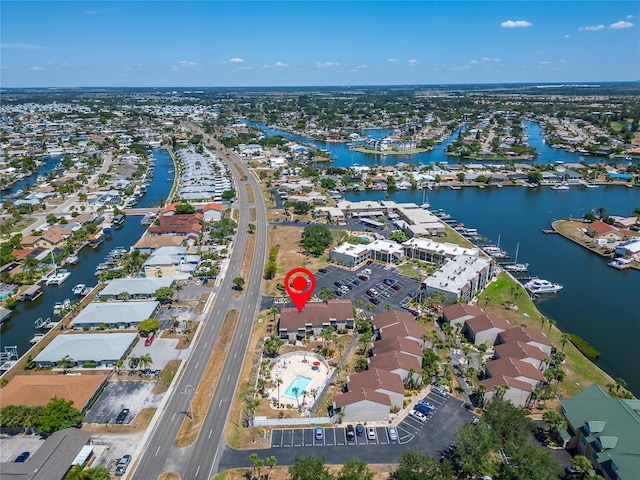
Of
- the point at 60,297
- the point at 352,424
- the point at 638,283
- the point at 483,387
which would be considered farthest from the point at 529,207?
the point at 60,297

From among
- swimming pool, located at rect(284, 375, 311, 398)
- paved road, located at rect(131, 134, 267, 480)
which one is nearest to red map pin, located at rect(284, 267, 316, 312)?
paved road, located at rect(131, 134, 267, 480)

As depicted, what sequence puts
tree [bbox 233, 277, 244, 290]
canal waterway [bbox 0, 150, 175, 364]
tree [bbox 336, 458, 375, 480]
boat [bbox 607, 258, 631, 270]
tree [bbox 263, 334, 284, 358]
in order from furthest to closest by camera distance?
boat [bbox 607, 258, 631, 270] < tree [bbox 233, 277, 244, 290] < canal waterway [bbox 0, 150, 175, 364] < tree [bbox 263, 334, 284, 358] < tree [bbox 336, 458, 375, 480]

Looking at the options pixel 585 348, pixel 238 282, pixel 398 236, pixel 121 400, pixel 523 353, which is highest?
pixel 398 236

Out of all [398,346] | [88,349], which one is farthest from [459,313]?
[88,349]

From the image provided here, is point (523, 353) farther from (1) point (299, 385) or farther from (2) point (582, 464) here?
(1) point (299, 385)

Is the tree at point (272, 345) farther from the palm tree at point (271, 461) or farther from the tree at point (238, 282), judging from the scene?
the tree at point (238, 282)

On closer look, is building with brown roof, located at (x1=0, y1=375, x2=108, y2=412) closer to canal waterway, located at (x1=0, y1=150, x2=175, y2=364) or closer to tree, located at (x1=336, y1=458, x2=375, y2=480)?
canal waterway, located at (x1=0, y1=150, x2=175, y2=364)

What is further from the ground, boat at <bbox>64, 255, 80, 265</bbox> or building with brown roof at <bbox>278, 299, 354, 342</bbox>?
building with brown roof at <bbox>278, 299, 354, 342</bbox>

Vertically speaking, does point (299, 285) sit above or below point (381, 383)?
below
